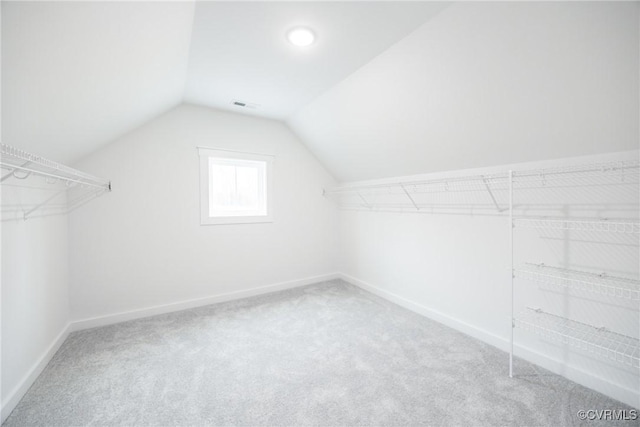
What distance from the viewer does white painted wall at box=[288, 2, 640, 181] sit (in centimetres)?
132

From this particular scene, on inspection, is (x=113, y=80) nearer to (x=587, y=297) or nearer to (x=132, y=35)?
(x=132, y=35)

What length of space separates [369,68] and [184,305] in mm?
2943

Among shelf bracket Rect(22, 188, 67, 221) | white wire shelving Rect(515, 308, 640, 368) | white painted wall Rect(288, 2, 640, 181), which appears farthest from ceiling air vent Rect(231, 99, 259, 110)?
white wire shelving Rect(515, 308, 640, 368)

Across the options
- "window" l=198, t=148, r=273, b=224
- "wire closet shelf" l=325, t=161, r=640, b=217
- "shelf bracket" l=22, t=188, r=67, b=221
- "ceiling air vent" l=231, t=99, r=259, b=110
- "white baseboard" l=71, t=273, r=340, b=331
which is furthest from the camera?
"window" l=198, t=148, r=273, b=224

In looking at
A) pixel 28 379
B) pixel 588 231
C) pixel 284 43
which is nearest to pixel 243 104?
pixel 284 43

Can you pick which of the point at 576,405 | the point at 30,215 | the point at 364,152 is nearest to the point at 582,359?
the point at 576,405

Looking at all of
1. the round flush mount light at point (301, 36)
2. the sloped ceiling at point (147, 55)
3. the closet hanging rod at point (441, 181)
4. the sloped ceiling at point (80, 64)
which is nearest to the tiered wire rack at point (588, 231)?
the closet hanging rod at point (441, 181)

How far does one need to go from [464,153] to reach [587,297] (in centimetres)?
127

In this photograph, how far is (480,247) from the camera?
2.34 metres

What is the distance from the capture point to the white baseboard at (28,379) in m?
1.51

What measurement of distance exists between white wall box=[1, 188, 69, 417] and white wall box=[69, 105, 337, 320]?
0.30 metres

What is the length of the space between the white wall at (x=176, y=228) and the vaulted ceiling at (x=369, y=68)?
381 mm

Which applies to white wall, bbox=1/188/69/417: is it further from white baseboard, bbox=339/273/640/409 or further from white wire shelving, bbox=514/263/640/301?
white wire shelving, bbox=514/263/640/301

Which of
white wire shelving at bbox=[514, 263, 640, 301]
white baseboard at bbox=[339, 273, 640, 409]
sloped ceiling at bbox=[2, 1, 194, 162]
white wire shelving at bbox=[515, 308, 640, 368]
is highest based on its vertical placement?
sloped ceiling at bbox=[2, 1, 194, 162]
